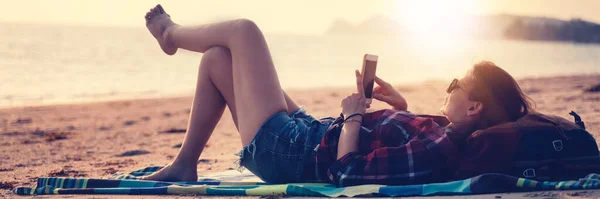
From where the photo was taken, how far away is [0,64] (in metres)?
24.2

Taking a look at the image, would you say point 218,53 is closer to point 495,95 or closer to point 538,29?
point 495,95

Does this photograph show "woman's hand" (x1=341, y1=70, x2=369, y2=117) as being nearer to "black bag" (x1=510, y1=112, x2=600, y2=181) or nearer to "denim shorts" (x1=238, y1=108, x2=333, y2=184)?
"denim shorts" (x1=238, y1=108, x2=333, y2=184)

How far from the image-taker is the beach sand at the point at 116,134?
17.8 feet

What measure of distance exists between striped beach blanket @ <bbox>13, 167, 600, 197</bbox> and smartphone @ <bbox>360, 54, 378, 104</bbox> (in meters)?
0.48

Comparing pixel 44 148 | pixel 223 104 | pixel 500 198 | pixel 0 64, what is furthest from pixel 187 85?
pixel 500 198

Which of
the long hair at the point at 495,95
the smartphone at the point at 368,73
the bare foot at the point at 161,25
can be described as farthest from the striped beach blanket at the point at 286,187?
the bare foot at the point at 161,25

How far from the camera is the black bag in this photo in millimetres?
3281

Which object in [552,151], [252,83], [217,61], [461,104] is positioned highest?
[217,61]

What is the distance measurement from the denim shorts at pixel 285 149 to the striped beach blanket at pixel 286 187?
0.07 meters

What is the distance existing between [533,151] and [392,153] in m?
0.65

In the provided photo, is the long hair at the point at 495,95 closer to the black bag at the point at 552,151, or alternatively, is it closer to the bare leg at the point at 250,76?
the black bag at the point at 552,151

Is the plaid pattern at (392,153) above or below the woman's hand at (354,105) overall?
below

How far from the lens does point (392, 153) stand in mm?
3273

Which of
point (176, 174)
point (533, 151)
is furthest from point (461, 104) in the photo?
point (176, 174)
